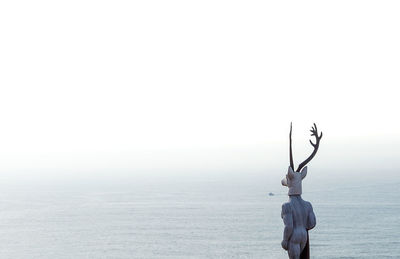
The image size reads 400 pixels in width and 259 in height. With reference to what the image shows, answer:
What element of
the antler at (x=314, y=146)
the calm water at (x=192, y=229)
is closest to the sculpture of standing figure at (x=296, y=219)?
the antler at (x=314, y=146)

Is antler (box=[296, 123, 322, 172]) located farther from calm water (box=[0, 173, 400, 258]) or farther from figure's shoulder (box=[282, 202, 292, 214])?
calm water (box=[0, 173, 400, 258])

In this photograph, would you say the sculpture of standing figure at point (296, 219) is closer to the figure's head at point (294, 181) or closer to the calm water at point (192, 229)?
the figure's head at point (294, 181)

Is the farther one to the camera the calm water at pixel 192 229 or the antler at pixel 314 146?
the calm water at pixel 192 229

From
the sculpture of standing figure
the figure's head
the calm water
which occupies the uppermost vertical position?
the figure's head

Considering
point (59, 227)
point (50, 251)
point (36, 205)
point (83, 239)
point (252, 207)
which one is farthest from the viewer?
point (36, 205)

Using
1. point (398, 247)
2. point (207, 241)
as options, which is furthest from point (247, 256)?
point (398, 247)

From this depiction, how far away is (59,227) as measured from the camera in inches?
4313

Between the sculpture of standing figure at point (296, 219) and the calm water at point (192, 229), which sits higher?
the sculpture of standing figure at point (296, 219)

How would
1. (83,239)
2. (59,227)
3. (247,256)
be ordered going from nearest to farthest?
(247,256) → (83,239) → (59,227)

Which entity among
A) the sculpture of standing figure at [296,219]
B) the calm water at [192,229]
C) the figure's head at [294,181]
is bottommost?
the calm water at [192,229]

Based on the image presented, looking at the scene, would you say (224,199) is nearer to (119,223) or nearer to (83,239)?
(119,223)

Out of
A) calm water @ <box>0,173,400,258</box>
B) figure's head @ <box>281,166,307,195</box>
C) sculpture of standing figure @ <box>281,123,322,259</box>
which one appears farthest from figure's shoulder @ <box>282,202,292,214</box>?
calm water @ <box>0,173,400,258</box>

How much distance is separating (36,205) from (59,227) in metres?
43.8

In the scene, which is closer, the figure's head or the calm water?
the figure's head
